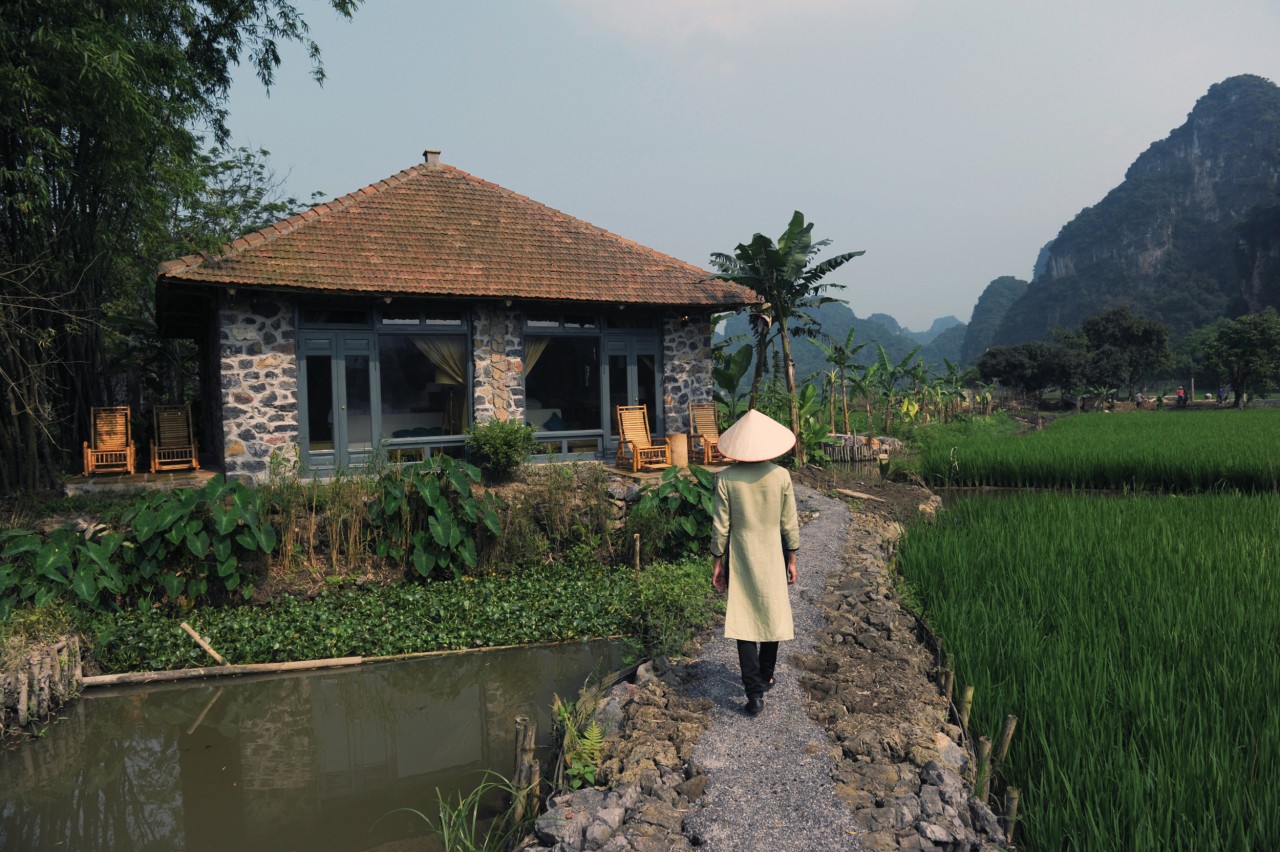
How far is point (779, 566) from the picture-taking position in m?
4.64

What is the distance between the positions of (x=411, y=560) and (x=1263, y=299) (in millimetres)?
79899

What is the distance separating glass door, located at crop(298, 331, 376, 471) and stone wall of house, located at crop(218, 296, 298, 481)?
240 millimetres

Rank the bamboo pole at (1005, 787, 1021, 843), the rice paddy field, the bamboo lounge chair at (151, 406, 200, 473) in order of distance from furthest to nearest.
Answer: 1. the rice paddy field
2. the bamboo lounge chair at (151, 406, 200, 473)
3. the bamboo pole at (1005, 787, 1021, 843)

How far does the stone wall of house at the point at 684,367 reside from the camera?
13445 mm

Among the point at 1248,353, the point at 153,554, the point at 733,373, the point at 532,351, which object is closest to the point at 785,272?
the point at 733,373

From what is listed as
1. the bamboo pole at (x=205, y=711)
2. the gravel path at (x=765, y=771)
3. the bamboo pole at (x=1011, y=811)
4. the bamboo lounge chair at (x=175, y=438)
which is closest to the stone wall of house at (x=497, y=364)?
the bamboo lounge chair at (x=175, y=438)

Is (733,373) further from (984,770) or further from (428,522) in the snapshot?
(984,770)

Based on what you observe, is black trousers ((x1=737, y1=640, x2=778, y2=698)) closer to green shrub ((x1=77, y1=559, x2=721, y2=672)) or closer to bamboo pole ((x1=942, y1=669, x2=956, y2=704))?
bamboo pole ((x1=942, y1=669, x2=956, y2=704))

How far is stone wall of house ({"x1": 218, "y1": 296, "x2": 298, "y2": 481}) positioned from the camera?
409 inches

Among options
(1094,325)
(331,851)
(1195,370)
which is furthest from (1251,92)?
(331,851)

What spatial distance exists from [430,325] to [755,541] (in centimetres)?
858

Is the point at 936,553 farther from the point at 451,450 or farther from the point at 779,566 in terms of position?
the point at 451,450

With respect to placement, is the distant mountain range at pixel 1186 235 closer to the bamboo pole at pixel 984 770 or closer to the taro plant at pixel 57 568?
the taro plant at pixel 57 568

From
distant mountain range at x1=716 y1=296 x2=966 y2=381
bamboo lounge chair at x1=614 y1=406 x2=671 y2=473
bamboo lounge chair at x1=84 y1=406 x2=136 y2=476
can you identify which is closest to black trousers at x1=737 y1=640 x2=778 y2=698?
bamboo lounge chair at x1=614 y1=406 x2=671 y2=473
